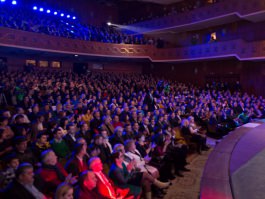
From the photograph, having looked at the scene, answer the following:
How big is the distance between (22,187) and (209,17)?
14334 mm

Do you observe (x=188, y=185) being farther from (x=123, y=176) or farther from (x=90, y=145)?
(x=90, y=145)

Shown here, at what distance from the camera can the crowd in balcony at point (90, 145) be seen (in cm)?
276

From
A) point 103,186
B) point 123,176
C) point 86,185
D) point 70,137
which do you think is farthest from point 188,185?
point 86,185

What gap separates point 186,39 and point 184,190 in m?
15.1

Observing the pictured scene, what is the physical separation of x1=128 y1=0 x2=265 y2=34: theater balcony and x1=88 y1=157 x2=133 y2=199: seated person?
12.0m

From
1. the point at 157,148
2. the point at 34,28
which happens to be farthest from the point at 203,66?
the point at 157,148

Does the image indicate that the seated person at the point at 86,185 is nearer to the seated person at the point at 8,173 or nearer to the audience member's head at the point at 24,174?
the audience member's head at the point at 24,174

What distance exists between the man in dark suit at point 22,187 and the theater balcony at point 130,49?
9.68 meters

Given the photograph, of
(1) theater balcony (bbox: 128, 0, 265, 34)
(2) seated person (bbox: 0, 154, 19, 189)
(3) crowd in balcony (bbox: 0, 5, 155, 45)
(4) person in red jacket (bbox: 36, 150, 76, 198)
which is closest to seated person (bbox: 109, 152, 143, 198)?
(4) person in red jacket (bbox: 36, 150, 76, 198)

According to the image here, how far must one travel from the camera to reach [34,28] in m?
12.1

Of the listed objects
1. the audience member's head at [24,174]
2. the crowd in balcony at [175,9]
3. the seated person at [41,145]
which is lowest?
the seated person at [41,145]

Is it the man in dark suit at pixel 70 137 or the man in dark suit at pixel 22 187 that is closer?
the man in dark suit at pixel 22 187

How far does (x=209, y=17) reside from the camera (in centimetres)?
1457

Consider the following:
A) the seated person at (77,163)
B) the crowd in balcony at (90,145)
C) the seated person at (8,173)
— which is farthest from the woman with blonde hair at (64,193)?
the seated person at (77,163)
